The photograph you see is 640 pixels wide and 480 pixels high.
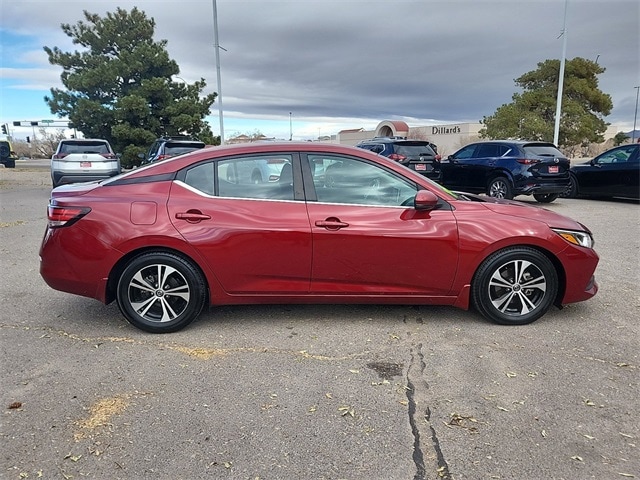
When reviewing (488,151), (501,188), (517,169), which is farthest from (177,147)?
(517,169)

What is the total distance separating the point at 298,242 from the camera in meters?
3.94

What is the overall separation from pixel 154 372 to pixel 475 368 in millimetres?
2294

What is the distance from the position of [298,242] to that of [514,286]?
1.91m

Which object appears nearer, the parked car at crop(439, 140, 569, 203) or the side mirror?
the side mirror

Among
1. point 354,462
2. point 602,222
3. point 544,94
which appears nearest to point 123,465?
point 354,462

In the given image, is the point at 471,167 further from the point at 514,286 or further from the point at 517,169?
the point at 514,286

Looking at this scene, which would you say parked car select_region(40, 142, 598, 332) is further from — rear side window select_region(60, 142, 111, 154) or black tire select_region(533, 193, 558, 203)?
rear side window select_region(60, 142, 111, 154)

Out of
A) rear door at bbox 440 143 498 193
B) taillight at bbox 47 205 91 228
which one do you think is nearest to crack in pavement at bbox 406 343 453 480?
taillight at bbox 47 205 91 228

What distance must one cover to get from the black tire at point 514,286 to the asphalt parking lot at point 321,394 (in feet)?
0.49

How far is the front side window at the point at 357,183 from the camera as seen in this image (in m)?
4.07

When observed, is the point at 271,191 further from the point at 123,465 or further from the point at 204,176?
the point at 123,465

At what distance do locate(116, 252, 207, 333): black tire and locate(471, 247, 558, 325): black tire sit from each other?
2.38 m

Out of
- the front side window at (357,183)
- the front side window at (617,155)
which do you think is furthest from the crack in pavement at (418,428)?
the front side window at (617,155)

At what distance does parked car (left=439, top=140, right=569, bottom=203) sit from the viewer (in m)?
11.5
